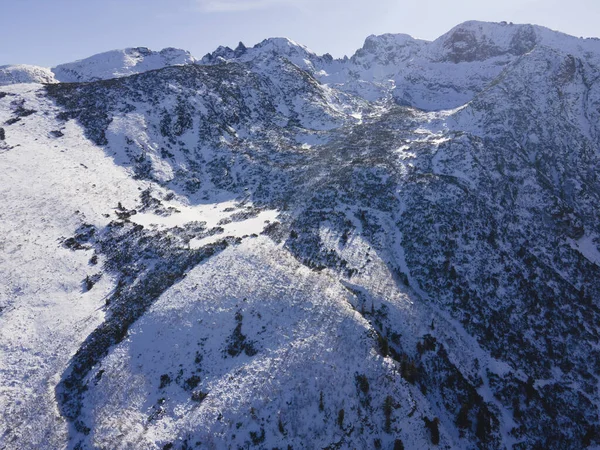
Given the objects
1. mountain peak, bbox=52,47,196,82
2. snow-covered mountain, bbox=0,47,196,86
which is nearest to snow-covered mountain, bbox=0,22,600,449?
mountain peak, bbox=52,47,196,82

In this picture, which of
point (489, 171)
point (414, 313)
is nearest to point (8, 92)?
point (414, 313)

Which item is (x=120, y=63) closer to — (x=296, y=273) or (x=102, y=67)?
(x=102, y=67)

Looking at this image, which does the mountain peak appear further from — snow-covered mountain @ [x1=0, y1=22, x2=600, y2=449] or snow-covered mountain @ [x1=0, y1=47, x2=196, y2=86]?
snow-covered mountain @ [x1=0, y1=22, x2=600, y2=449]

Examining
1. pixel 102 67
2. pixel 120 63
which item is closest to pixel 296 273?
pixel 120 63

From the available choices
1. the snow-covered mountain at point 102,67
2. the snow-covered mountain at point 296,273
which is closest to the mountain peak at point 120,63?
the snow-covered mountain at point 102,67

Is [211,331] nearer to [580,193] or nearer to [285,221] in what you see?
[285,221]

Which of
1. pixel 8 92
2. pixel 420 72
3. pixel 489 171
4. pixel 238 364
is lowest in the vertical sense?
pixel 238 364

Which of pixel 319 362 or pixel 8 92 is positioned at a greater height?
pixel 8 92

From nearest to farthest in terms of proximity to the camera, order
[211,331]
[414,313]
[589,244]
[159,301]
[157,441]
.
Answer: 1. [157,441]
2. [211,331]
3. [159,301]
4. [414,313]
5. [589,244]
